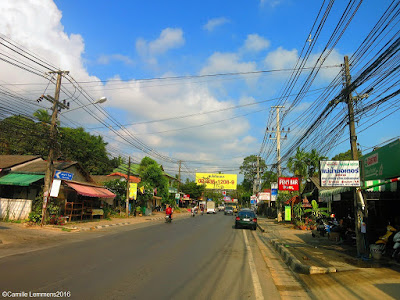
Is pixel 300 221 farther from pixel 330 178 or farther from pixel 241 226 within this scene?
pixel 330 178

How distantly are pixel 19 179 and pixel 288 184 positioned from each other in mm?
22411

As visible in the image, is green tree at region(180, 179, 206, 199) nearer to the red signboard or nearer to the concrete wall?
the red signboard

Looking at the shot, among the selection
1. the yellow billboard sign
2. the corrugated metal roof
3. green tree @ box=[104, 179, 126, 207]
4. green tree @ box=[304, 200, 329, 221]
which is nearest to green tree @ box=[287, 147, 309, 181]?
green tree @ box=[304, 200, 329, 221]

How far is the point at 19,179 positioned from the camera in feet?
72.5

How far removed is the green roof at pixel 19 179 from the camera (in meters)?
21.4

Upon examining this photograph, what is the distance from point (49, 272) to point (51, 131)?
47.1 feet

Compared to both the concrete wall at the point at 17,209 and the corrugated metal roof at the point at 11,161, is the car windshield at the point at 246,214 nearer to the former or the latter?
the concrete wall at the point at 17,209

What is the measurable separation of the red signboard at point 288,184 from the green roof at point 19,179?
20.2m

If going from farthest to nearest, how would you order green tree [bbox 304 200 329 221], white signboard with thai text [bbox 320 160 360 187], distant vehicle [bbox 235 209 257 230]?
distant vehicle [bbox 235 209 257 230] < green tree [bbox 304 200 329 221] < white signboard with thai text [bbox 320 160 360 187]

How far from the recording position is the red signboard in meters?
28.3

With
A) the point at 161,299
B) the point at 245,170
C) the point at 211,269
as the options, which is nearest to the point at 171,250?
the point at 211,269

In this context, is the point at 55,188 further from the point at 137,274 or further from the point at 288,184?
the point at 288,184

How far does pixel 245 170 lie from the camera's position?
265 ft

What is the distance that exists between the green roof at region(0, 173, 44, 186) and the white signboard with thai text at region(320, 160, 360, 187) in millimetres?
19243
